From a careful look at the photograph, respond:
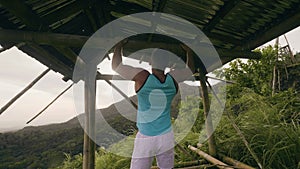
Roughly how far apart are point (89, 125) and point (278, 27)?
2.23 meters

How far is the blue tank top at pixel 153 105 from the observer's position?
1.84 metres

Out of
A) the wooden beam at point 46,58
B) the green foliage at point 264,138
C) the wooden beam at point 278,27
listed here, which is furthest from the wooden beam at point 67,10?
the green foliage at point 264,138

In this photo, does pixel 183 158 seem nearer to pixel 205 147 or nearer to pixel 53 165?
pixel 205 147

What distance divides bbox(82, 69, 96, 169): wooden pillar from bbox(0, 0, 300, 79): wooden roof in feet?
1.55

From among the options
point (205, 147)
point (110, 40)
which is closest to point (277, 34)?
point (110, 40)

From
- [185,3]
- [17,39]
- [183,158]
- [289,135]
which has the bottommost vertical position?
[183,158]

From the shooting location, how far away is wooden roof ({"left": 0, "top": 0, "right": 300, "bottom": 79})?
2117 mm

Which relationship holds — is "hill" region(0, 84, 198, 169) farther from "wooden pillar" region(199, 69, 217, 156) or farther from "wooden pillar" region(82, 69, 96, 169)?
"wooden pillar" region(82, 69, 96, 169)

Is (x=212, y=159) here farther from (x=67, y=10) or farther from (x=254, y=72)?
(x=254, y=72)

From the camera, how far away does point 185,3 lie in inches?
92.3

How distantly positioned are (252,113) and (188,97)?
3543 mm

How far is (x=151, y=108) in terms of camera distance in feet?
6.20

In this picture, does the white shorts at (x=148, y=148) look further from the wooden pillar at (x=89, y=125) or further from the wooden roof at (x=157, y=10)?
the wooden pillar at (x=89, y=125)

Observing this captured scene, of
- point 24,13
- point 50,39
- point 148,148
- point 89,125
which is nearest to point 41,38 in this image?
point 50,39
